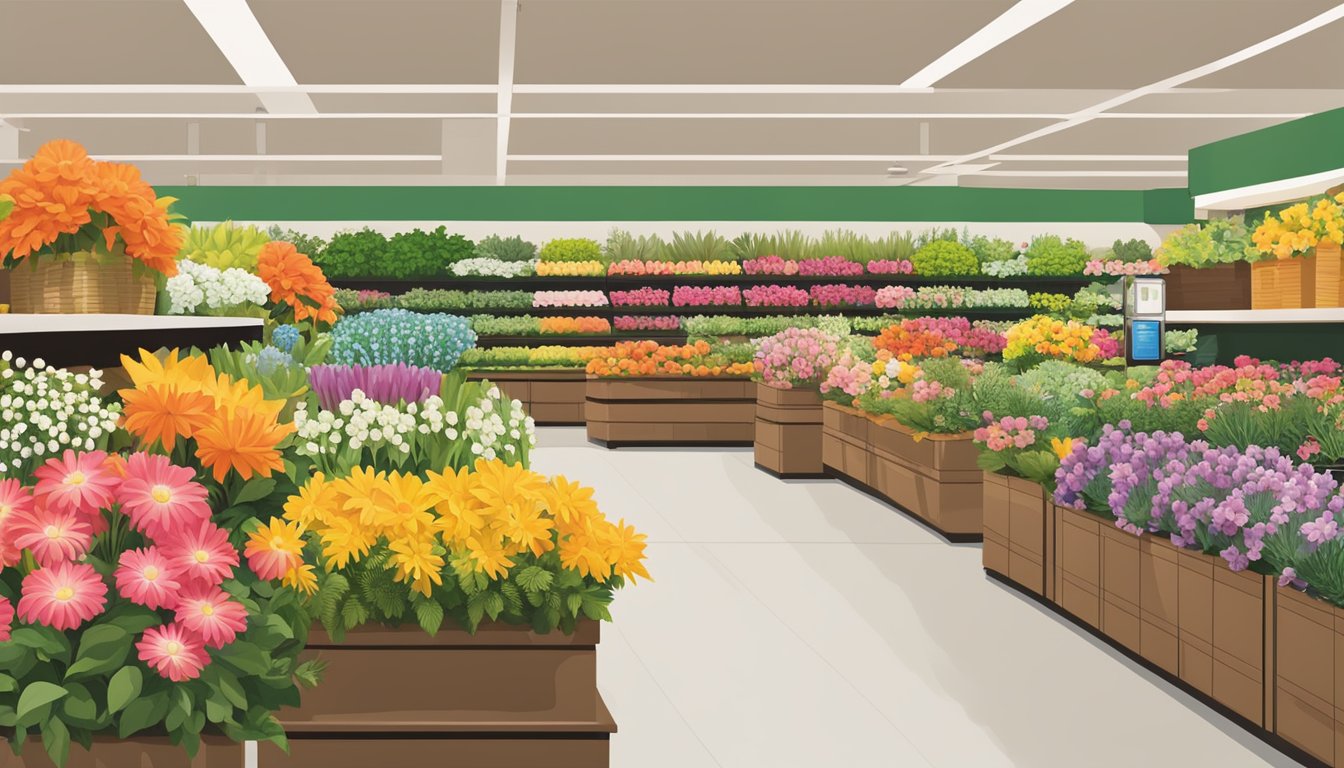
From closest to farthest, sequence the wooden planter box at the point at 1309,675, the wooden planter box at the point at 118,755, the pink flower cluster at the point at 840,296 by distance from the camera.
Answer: the wooden planter box at the point at 118,755, the wooden planter box at the point at 1309,675, the pink flower cluster at the point at 840,296

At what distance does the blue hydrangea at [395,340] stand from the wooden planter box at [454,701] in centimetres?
367

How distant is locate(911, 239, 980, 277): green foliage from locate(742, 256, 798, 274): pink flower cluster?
1.59 metres

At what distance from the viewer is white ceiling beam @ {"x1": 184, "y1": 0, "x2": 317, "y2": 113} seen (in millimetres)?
8367

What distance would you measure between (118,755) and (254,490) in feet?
1.55

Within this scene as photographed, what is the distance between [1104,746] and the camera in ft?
10.6

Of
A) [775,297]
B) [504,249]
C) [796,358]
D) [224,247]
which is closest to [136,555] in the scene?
[224,247]

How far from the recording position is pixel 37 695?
1.71 m

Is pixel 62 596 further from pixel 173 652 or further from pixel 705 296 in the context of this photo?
pixel 705 296

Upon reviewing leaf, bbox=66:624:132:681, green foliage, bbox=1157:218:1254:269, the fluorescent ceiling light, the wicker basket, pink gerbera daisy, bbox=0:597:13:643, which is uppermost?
the fluorescent ceiling light

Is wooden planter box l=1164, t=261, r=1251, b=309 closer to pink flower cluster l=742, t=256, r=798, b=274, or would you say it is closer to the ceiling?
the ceiling

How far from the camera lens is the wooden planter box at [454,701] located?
2119mm

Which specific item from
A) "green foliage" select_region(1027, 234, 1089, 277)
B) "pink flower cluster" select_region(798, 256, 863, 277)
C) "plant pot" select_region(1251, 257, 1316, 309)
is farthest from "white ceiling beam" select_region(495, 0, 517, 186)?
"green foliage" select_region(1027, 234, 1089, 277)

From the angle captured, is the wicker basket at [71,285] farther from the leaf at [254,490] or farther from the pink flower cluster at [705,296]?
the pink flower cluster at [705,296]

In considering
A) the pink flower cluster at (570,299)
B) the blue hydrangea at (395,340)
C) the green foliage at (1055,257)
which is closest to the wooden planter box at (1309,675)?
the blue hydrangea at (395,340)
